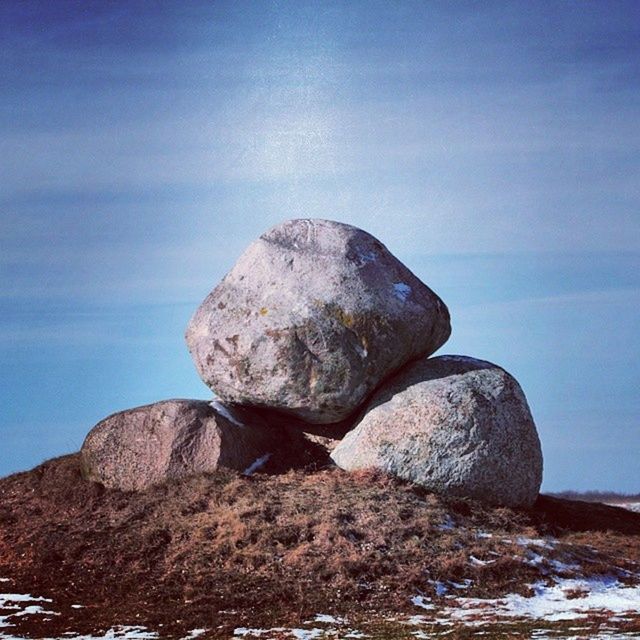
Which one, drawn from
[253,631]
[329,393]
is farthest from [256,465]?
[253,631]

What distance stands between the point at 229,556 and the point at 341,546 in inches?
61.8

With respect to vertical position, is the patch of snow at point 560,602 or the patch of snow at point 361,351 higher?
the patch of snow at point 361,351

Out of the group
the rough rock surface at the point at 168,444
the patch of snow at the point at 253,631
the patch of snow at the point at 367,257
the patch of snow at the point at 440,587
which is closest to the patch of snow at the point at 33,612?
the patch of snow at the point at 253,631

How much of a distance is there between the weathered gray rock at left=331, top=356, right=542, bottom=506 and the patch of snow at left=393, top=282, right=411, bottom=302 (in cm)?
129

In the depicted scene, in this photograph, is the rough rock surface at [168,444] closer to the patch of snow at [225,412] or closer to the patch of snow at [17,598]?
the patch of snow at [225,412]

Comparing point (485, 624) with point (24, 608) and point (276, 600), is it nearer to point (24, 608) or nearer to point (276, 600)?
point (276, 600)

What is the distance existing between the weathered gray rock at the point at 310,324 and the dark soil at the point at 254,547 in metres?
1.49

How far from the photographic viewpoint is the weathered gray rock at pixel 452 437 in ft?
55.9

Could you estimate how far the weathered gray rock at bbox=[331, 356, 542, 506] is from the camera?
17.0 metres

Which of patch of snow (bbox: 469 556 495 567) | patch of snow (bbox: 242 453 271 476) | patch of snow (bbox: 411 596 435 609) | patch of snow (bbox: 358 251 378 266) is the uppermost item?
patch of snow (bbox: 358 251 378 266)

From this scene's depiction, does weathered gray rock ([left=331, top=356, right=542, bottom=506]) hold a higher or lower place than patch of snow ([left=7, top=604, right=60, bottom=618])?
higher

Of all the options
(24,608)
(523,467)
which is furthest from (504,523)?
(24,608)

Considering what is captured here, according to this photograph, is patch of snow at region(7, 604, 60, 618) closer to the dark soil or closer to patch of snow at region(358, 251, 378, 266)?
the dark soil

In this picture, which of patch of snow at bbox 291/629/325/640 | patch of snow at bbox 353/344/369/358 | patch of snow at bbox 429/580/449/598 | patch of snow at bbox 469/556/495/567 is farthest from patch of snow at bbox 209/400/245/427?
patch of snow at bbox 291/629/325/640
